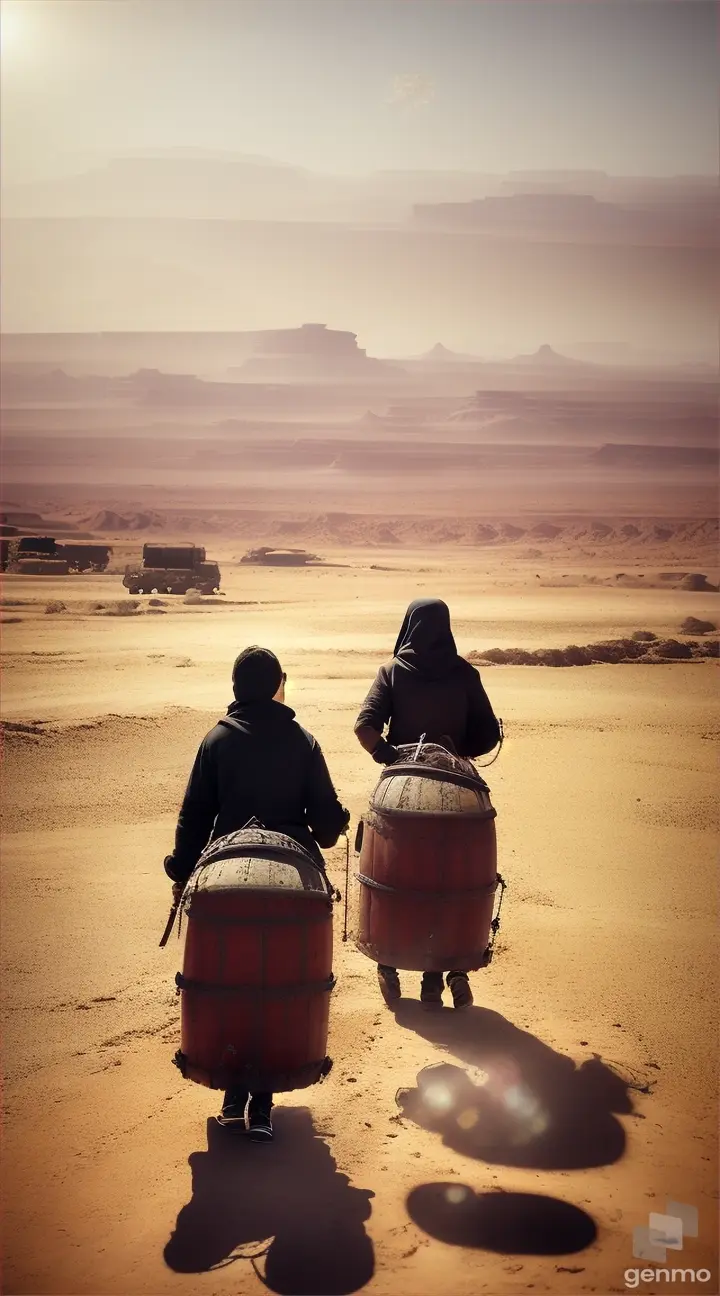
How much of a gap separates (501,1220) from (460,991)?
1905 millimetres

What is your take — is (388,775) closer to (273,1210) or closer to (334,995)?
(334,995)

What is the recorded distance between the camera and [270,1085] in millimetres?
4676

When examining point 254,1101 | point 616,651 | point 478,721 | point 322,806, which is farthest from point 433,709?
point 616,651

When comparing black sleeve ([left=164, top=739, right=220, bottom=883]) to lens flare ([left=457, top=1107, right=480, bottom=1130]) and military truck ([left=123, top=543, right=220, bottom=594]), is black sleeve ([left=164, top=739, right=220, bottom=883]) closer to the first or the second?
lens flare ([left=457, top=1107, right=480, bottom=1130])

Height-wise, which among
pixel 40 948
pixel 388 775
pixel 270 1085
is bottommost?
pixel 40 948

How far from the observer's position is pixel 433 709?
21.9ft

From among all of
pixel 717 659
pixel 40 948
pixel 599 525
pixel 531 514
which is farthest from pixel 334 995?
pixel 531 514

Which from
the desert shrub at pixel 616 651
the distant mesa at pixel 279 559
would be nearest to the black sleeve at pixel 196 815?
the desert shrub at pixel 616 651

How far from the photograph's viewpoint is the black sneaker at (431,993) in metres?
6.46

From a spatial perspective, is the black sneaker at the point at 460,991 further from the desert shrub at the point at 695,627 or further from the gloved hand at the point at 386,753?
the desert shrub at the point at 695,627

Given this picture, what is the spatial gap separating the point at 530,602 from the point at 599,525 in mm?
64605

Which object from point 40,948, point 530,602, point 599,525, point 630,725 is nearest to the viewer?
point 40,948

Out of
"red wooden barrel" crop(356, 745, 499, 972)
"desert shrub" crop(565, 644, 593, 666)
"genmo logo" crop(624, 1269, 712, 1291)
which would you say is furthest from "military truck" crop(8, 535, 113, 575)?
"genmo logo" crop(624, 1269, 712, 1291)

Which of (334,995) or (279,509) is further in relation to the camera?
(279,509)
